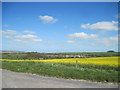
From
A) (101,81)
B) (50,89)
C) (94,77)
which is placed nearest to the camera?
(50,89)

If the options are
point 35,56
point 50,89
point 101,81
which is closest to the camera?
point 50,89

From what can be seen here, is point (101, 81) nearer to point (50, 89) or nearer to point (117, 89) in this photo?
point (117, 89)

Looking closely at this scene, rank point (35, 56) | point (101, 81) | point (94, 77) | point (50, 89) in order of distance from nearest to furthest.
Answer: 1. point (50, 89)
2. point (101, 81)
3. point (94, 77)
4. point (35, 56)

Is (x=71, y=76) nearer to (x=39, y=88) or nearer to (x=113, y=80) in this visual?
(x=113, y=80)

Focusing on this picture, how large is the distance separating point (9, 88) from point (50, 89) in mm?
2219

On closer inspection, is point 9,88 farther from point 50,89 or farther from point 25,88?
point 50,89

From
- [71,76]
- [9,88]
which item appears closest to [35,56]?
[71,76]

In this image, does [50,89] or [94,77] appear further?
[94,77]

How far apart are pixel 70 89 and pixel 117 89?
2654mm

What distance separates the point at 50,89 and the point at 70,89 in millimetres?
1049

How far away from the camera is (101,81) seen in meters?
10.4

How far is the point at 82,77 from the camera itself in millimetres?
11406

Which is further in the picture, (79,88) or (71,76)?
(71,76)

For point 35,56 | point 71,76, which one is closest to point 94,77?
point 71,76
